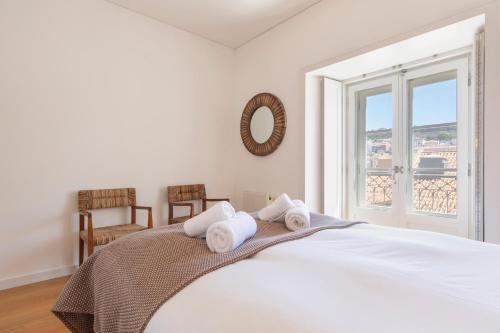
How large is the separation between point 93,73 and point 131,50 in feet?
1.57

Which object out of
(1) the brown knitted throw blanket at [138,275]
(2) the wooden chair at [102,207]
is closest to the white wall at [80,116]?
(2) the wooden chair at [102,207]

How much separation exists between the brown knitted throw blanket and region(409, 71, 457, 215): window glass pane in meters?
1.62

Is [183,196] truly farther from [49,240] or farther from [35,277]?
[35,277]

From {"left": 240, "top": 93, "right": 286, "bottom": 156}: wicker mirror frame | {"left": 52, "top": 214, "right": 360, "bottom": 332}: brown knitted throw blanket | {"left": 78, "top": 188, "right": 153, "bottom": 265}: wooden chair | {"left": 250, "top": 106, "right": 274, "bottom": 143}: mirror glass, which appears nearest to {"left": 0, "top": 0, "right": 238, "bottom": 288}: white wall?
{"left": 78, "top": 188, "right": 153, "bottom": 265}: wooden chair

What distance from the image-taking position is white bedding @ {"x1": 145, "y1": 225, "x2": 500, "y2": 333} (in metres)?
0.64

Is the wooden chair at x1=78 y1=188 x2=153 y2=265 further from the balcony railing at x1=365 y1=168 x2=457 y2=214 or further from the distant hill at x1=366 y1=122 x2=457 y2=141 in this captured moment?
the distant hill at x1=366 y1=122 x2=457 y2=141

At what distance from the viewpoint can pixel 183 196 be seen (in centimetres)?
321

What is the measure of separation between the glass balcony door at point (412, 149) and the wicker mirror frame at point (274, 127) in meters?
0.77

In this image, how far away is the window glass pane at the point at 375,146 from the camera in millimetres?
2840

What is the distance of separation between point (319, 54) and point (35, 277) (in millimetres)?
3299

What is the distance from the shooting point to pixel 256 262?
1002 millimetres

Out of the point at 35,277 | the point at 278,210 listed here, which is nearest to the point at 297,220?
the point at 278,210

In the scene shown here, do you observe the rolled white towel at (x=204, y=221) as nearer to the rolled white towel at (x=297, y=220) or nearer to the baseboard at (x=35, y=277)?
the rolled white towel at (x=297, y=220)

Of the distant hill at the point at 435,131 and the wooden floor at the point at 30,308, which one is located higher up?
the distant hill at the point at 435,131
